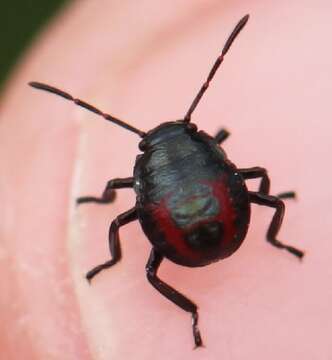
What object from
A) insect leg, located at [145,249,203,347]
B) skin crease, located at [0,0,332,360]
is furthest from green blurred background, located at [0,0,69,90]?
insect leg, located at [145,249,203,347]

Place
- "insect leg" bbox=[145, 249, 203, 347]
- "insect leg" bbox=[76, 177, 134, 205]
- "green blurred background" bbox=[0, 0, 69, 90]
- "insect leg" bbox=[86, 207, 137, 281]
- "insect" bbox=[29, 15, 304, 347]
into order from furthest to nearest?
"green blurred background" bbox=[0, 0, 69, 90] < "insect leg" bbox=[76, 177, 134, 205] < "insect leg" bbox=[86, 207, 137, 281] < "insect leg" bbox=[145, 249, 203, 347] < "insect" bbox=[29, 15, 304, 347]

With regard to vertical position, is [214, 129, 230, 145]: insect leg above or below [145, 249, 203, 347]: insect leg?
above

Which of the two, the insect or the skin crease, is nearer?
the insect

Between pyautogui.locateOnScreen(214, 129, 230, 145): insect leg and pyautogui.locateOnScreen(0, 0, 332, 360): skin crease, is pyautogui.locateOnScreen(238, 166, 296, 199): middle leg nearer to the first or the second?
pyautogui.locateOnScreen(0, 0, 332, 360): skin crease

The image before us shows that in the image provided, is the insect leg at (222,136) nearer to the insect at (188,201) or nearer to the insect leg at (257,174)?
the insect leg at (257,174)

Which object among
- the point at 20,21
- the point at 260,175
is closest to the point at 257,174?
the point at 260,175

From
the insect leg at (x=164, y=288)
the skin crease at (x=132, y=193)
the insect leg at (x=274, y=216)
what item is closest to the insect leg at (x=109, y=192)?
the skin crease at (x=132, y=193)

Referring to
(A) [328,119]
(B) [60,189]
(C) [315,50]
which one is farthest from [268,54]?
(B) [60,189]
